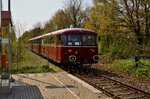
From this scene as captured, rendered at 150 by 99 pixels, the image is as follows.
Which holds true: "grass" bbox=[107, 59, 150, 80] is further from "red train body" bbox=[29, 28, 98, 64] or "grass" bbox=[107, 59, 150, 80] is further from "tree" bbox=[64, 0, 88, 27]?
"tree" bbox=[64, 0, 88, 27]

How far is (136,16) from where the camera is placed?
36.6 metres

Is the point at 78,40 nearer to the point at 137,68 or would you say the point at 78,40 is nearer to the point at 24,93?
the point at 137,68

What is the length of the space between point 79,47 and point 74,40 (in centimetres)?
64

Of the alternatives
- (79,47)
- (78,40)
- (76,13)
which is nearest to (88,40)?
(78,40)

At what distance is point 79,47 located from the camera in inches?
995

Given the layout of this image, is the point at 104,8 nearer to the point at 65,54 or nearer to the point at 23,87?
the point at 65,54

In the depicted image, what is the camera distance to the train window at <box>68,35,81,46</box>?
25406mm

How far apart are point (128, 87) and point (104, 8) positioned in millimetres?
23051

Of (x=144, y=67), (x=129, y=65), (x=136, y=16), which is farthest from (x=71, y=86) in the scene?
(x=136, y=16)

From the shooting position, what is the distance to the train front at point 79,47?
25.1m

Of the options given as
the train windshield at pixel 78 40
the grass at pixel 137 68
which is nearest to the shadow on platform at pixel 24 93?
the grass at pixel 137 68

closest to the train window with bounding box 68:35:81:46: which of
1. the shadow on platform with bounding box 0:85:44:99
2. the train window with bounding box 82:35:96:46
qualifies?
the train window with bounding box 82:35:96:46

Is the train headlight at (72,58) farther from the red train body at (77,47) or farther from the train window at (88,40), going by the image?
the train window at (88,40)

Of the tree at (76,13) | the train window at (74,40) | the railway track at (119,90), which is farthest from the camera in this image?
the tree at (76,13)
